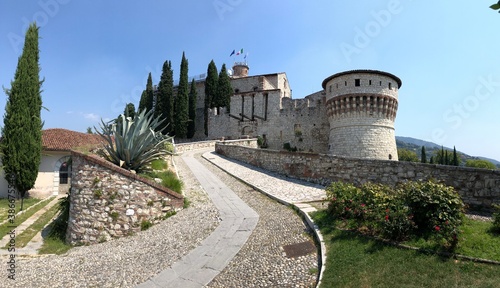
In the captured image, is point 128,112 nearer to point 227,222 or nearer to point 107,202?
point 107,202

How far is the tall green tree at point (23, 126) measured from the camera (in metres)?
15.7

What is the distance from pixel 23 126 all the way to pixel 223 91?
1140 inches

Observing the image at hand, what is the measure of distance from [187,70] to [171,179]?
34.2 m

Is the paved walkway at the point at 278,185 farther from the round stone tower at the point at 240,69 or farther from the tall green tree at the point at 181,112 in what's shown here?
the round stone tower at the point at 240,69

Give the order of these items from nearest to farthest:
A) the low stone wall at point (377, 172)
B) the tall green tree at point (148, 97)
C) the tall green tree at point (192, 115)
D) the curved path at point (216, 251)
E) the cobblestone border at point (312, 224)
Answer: the cobblestone border at point (312, 224) < the curved path at point (216, 251) < the low stone wall at point (377, 172) < the tall green tree at point (192, 115) < the tall green tree at point (148, 97)

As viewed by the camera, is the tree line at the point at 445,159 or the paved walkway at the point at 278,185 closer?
the paved walkway at the point at 278,185

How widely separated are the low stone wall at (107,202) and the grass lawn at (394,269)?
5993 millimetres

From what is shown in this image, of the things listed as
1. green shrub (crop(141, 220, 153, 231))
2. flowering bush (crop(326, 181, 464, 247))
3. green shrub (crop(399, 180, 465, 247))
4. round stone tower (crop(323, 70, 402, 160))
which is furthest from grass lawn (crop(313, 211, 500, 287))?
round stone tower (crop(323, 70, 402, 160))

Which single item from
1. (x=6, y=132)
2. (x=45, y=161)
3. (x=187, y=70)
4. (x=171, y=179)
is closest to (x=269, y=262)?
(x=171, y=179)

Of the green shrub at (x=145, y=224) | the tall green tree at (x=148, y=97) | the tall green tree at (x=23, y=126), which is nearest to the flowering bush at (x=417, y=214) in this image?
the green shrub at (x=145, y=224)

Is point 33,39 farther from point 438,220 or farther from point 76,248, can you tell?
point 438,220

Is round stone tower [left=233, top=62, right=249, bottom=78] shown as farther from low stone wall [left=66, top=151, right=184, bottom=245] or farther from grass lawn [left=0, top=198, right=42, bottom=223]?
low stone wall [left=66, top=151, right=184, bottom=245]

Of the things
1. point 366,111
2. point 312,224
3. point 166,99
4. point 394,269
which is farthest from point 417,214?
point 166,99

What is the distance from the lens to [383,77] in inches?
993
